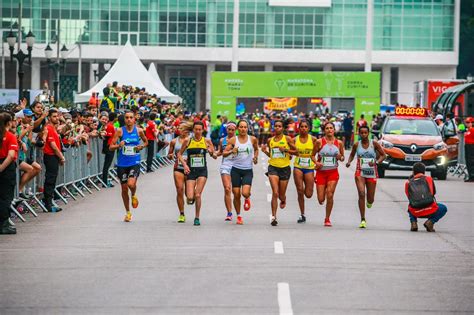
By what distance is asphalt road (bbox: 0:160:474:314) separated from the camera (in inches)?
442

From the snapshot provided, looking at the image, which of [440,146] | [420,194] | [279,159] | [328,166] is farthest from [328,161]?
[440,146]

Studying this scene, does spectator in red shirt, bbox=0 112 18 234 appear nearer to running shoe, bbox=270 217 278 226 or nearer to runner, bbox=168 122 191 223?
runner, bbox=168 122 191 223

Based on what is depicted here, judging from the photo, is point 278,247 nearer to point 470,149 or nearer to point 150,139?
point 470,149

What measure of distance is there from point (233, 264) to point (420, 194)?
573 cm

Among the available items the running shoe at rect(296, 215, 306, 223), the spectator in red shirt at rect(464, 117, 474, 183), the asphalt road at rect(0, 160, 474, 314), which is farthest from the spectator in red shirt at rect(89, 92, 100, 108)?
the running shoe at rect(296, 215, 306, 223)

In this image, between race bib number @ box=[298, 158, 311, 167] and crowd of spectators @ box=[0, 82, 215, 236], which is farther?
crowd of spectators @ box=[0, 82, 215, 236]

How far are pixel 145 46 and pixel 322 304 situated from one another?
313 ft

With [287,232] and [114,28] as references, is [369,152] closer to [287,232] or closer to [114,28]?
[287,232]

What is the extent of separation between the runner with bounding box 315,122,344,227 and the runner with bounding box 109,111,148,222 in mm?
2991

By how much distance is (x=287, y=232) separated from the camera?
18.8 metres

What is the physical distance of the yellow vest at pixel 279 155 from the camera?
20328 mm

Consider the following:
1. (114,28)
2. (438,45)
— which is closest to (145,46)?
(114,28)

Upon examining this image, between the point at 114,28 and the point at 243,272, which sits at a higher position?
the point at 114,28

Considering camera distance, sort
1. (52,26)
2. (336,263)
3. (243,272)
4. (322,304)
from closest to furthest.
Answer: (322,304) < (243,272) < (336,263) < (52,26)
